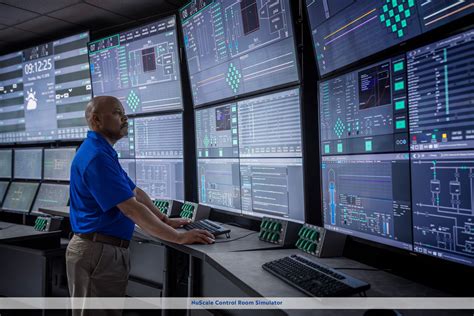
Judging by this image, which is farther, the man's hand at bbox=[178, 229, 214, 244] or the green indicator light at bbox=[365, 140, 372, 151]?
the man's hand at bbox=[178, 229, 214, 244]

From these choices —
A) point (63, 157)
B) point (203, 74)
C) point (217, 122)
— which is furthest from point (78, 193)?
point (63, 157)

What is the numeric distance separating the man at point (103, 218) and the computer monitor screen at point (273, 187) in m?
0.36

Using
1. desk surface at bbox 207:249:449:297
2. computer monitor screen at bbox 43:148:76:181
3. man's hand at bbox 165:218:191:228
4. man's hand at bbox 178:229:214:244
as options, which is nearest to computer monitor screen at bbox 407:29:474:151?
desk surface at bbox 207:249:449:297

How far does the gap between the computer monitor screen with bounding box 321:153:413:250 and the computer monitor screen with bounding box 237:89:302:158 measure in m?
0.25

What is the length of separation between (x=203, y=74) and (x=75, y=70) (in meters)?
1.75

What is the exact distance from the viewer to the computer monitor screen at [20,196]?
3963mm

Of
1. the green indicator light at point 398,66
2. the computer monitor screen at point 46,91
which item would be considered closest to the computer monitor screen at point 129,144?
the computer monitor screen at point 46,91

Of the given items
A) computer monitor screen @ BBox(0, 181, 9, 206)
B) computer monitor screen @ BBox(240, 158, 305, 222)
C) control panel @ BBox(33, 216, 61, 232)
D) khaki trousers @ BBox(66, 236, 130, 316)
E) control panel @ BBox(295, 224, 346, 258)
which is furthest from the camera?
computer monitor screen @ BBox(0, 181, 9, 206)

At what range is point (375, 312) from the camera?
88 centimetres

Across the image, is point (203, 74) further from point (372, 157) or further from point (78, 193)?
point (372, 157)

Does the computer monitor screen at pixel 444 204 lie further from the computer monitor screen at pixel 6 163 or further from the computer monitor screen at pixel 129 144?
the computer monitor screen at pixel 6 163

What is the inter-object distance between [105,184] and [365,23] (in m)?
1.35

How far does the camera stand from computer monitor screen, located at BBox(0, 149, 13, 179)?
4.30m

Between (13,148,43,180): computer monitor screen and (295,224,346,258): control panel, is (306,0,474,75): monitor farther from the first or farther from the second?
(13,148,43,180): computer monitor screen
